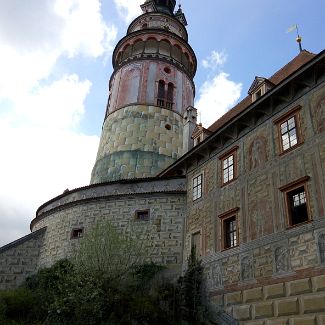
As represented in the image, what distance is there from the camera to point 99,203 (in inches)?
693

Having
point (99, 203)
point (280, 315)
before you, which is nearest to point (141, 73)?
point (99, 203)

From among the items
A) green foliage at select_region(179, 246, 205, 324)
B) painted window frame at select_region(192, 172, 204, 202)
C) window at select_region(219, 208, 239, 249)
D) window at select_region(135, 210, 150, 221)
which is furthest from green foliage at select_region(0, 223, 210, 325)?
painted window frame at select_region(192, 172, 204, 202)

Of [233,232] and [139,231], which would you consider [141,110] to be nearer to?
[139,231]

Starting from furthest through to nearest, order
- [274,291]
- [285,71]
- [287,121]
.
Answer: [285,71] < [287,121] < [274,291]

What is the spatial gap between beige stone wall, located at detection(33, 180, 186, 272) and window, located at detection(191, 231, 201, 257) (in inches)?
39.1

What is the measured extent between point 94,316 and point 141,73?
59.6 feet

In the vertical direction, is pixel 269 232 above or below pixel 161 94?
below

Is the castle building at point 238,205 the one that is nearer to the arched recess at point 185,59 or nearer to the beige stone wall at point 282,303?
the beige stone wall at point 282,303

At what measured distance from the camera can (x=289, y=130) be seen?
476 inches

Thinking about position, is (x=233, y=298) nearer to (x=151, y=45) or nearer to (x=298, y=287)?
(x=298, y=287)

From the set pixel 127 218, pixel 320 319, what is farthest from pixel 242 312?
pixel 127 218

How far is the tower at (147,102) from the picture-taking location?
23.3 meters

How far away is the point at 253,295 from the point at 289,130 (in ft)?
16.5

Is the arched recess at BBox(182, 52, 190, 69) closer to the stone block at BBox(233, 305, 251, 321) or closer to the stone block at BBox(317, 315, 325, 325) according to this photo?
the stone block at BBox(233, 305, 251, 321)
